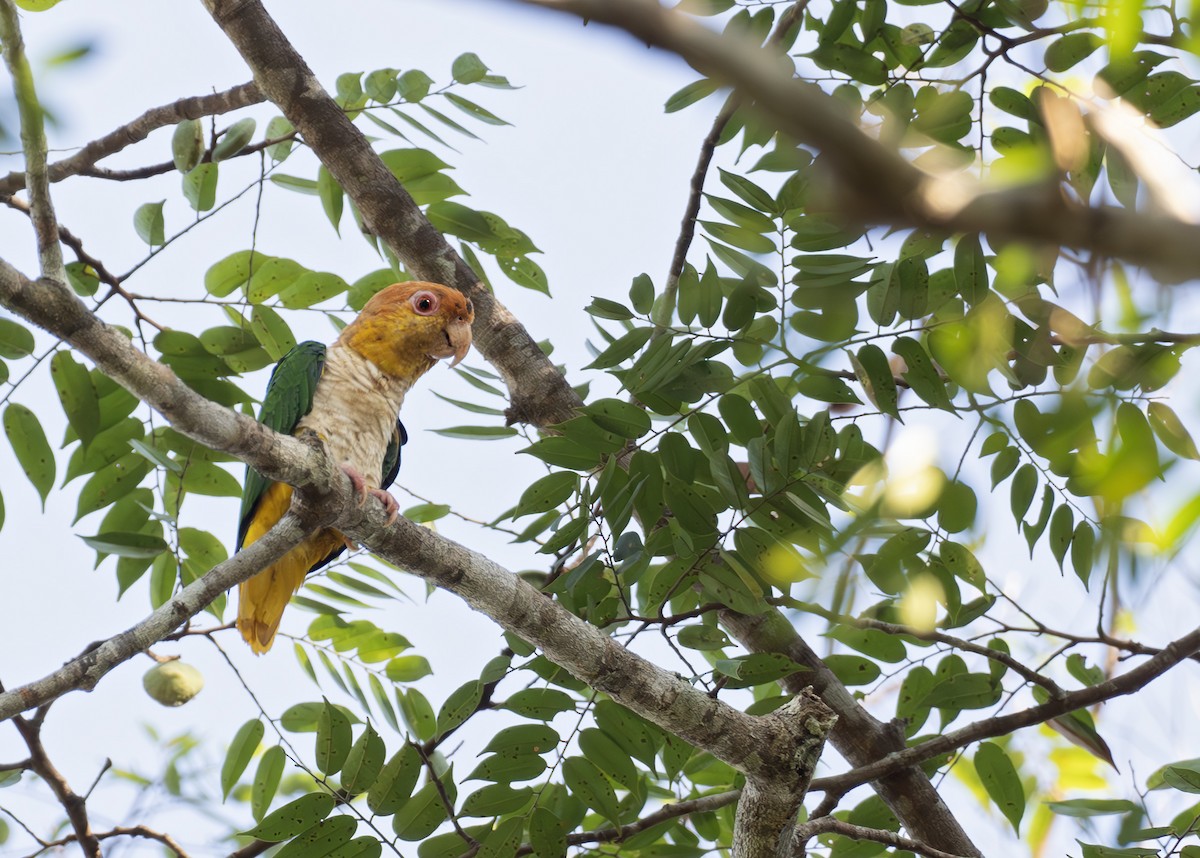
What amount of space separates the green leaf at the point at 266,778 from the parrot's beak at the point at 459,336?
163 centimetres

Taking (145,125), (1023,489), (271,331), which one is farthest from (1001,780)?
(145,125)

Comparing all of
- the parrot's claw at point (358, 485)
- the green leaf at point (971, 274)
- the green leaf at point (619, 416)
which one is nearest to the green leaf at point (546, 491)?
the green leaf at point (619, 416)

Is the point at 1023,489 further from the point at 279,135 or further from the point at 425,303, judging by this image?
the point at 279,135

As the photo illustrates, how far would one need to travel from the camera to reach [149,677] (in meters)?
3.72

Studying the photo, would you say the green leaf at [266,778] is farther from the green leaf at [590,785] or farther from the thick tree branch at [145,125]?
the thick tree branch at [145,125]

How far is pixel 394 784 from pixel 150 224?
78.1 inches

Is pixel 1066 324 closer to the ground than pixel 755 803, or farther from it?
farther from it

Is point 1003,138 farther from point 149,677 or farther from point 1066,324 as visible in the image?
point 149,677

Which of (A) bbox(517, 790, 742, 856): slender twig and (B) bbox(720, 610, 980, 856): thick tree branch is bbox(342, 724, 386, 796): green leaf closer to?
(A) bbox(517, 790, 742, 856): slender twig

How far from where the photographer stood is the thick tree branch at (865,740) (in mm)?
3469

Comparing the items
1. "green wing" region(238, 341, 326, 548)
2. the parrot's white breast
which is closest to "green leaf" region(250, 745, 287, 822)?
"green wing" region(238, 341, 326, 548)

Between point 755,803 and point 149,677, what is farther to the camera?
point 149,677

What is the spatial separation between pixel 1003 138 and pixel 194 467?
9.40ft

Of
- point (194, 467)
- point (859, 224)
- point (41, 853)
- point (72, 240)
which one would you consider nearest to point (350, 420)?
point (194, 467)
